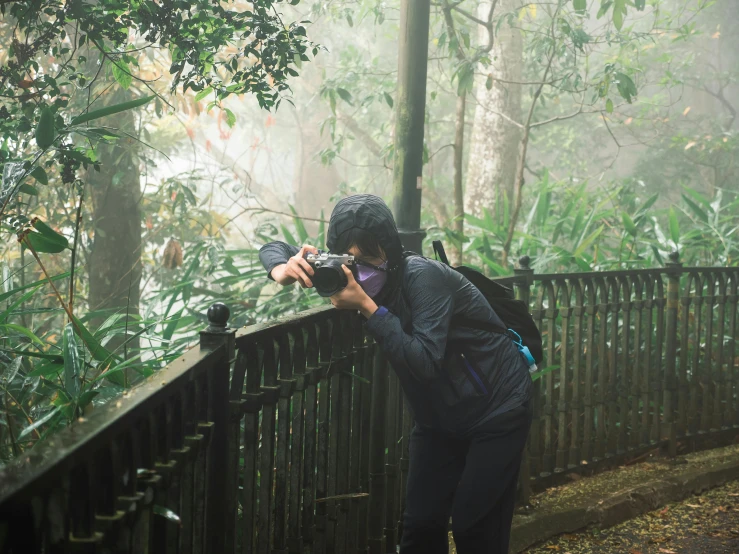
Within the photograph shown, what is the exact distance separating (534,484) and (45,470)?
3.85 m

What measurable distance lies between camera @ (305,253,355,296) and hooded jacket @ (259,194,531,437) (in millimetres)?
136

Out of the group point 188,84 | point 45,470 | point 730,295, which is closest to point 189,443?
point 45,470

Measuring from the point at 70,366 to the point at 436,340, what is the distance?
47.0 inches

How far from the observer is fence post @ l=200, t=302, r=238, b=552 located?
2.25 meters

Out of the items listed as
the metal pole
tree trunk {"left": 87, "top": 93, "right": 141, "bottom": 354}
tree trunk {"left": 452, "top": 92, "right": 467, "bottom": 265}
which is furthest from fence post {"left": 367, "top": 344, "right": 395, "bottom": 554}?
tree trunk {"left": 87, "top": 93, "right": 141, "bottom": 354}

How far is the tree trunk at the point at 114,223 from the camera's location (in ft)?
23.8

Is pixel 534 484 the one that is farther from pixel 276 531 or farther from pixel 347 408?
pixel 276 531

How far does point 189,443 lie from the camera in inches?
81.1

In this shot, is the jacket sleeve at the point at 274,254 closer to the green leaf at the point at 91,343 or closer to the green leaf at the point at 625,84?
the green leaf at the point at 91,343

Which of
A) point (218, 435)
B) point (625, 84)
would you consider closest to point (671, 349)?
point (625, 84)

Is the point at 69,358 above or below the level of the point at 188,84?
below

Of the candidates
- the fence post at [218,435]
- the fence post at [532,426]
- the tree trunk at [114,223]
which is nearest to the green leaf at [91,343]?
the fence post at [218,435]

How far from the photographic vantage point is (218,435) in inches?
91.2

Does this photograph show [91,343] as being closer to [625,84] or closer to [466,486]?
[466,486]
